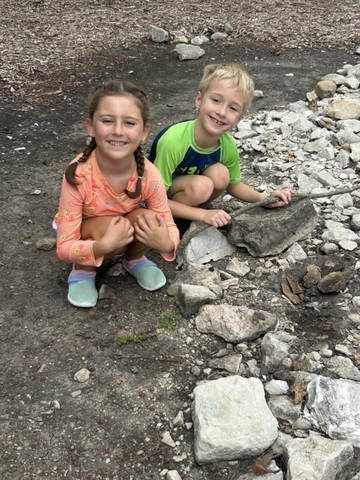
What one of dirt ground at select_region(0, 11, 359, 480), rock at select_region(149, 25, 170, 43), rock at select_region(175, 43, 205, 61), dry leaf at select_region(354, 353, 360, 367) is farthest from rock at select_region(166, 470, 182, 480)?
rock at select_region(149, 25, 170, 43)

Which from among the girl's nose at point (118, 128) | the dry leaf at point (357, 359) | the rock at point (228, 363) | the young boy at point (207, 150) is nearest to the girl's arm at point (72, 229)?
the girl's nose at point (118, 128)

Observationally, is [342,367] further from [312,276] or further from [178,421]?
[178,421]

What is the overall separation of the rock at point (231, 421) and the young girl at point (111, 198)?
3.20 feet

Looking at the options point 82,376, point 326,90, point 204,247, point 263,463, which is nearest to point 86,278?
point 82,376

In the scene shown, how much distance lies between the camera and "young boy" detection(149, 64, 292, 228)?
11.6 feet

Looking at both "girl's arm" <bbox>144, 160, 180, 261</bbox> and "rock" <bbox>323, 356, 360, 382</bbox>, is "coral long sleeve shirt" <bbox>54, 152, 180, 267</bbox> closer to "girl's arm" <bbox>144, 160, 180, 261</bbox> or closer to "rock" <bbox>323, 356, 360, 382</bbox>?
"girl's arm" <bbox>144, 160, 180, 261</bbox>

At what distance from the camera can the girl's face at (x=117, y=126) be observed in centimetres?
297

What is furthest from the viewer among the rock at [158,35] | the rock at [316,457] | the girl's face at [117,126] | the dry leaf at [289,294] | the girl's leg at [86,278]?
the rock at [158,35]

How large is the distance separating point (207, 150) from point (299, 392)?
177 cm

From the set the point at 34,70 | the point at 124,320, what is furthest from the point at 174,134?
the point at 34,70

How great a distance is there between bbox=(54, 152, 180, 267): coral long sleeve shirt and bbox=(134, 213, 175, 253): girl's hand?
0.28 feet

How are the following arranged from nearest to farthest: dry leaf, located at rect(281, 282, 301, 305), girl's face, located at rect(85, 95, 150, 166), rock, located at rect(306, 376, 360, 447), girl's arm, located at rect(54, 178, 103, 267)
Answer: rock, located at rect(306, 376, 360, 447), girl's face, located at rect(85, 95, 150, 166), girl's arm, located at rect(54, 178, 103, 267), dry leaf, located at rect(281, 282, 301, 305)

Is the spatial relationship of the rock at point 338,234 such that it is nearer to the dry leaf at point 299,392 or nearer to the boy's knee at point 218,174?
the boy's knee at point 218,174

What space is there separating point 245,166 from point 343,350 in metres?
2.45
